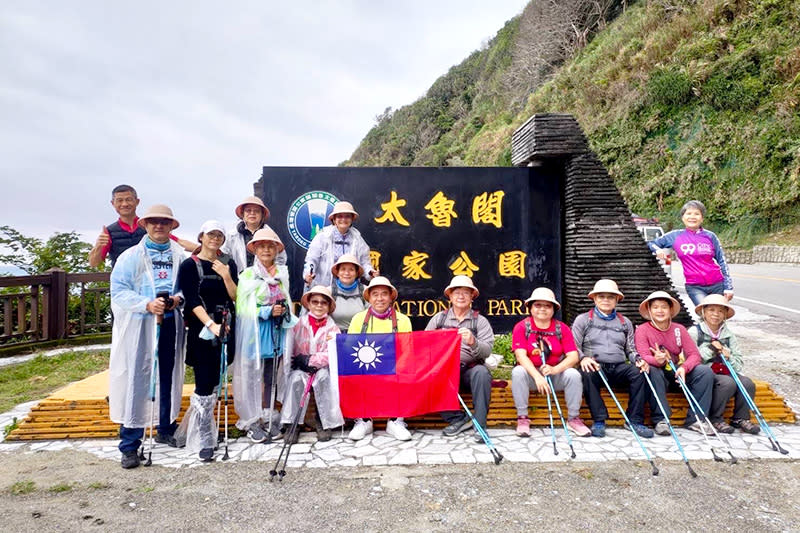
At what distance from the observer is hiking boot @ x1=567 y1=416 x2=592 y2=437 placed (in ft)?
13.1

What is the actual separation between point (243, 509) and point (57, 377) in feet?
16.3

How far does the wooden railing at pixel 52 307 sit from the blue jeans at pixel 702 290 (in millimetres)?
9161

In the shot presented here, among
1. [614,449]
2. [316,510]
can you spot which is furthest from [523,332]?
[316,510]

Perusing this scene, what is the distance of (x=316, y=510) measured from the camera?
9.57 feet

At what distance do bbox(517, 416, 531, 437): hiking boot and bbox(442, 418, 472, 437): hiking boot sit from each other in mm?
429

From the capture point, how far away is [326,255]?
477 centimetres

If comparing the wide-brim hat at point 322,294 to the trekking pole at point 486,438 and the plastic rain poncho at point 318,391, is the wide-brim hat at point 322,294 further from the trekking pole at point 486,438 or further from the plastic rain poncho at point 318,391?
the trekking pole at point 486,438

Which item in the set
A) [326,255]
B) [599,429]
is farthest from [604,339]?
[326,255]

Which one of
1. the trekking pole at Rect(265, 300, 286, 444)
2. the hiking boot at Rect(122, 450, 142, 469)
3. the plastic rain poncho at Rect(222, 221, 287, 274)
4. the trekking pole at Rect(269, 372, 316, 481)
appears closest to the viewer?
the trekking pole at Rect(269, 372, 316, 481)

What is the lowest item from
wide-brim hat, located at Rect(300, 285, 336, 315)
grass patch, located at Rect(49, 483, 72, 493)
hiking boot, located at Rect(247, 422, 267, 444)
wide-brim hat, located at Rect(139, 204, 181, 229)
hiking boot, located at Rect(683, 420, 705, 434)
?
grass patch, located at Rect(49, 483, 72, 493)

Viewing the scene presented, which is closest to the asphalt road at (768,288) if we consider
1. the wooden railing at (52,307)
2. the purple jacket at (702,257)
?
the purple jacket at (702,257)

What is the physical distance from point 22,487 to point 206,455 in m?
1.20

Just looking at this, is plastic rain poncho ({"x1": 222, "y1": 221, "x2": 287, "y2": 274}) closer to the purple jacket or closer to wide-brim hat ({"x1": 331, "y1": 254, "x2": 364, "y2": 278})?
wide-brim hat ({"x1": 331, "y1": 254, "x2": 364, "y2": 278})

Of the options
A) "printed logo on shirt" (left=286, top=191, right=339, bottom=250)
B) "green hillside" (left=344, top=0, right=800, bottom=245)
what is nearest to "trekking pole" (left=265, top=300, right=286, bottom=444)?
"printed logo on shirt" (left=286, top=191, right=339, bottom=250)
